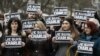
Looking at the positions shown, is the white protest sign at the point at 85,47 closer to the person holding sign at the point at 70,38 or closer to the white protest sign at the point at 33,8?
the person holding sign at the point at 70,38

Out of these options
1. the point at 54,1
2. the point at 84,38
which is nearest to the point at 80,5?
the point at 54,1

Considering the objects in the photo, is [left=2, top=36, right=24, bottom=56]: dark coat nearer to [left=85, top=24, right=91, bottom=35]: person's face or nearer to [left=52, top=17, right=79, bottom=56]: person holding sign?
[left=52, top=17, right=79, bottom=56]: person holding sign

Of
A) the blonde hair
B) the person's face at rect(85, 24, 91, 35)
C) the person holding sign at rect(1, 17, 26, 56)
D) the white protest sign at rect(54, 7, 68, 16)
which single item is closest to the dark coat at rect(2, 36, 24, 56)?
the person holding sign at rect(1, 17, 26, 56)

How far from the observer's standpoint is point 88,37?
9156 millimetres

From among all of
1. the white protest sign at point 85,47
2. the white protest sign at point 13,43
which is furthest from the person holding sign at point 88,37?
the white protest sign at point 13,43

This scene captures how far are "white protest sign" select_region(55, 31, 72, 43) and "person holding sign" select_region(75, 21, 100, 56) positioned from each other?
0.74 metres

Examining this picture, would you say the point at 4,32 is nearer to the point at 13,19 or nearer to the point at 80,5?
the point at 13,19

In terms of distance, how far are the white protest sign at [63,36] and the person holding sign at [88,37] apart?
740mm

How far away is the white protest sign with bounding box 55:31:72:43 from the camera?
1033 centimetres

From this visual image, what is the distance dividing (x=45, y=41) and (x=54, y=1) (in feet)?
77.0

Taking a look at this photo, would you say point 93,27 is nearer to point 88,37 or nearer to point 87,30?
point 87,30

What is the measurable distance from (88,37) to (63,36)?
4.49 ft

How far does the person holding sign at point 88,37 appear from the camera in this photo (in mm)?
8922

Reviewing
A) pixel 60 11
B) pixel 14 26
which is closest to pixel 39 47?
pixel 14 26
